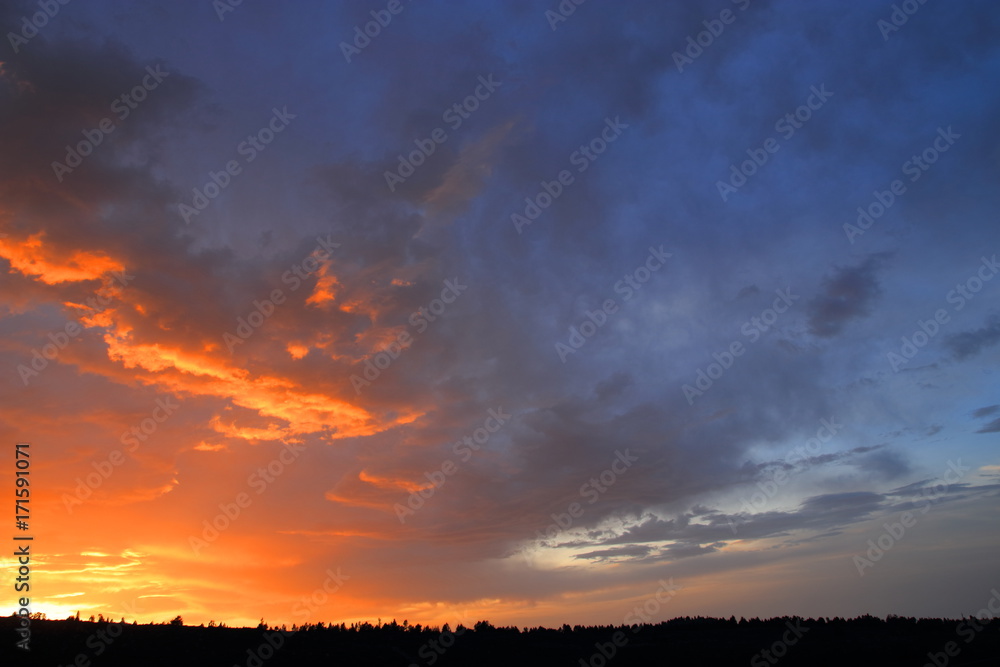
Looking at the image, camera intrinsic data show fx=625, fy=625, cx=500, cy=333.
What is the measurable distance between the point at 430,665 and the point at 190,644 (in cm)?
1010

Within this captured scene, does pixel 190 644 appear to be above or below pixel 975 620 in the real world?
above

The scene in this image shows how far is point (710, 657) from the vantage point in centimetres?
2722

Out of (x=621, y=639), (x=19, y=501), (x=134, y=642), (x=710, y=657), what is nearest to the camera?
(x=19, y=501)

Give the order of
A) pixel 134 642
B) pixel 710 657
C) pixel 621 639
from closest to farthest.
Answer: pixel 134 642
pixel 710 657
pixel 621 639

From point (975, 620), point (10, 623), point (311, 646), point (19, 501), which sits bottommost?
point (975, 620)

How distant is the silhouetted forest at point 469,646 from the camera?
24.4 metres

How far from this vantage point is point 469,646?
95.7ft

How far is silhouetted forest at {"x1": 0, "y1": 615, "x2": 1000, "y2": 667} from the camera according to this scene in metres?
24.4

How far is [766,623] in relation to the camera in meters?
37.6

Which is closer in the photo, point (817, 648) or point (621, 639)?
point (817, 648)

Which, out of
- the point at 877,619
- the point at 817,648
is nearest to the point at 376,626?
the point at 817,648

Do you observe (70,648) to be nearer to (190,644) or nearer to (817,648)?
(190,644)

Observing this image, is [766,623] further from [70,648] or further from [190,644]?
[70,648]

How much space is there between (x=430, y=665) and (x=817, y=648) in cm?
1764
